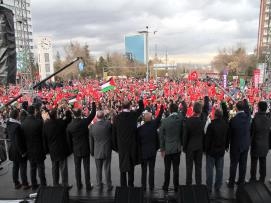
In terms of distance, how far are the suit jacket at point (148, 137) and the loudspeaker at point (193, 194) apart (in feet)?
3.20

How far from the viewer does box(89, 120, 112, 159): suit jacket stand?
4.77m

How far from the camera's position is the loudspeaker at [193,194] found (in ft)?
12.4

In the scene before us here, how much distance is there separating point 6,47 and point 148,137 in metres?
2.66

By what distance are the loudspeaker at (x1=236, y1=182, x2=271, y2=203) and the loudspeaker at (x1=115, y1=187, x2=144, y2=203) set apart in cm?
146

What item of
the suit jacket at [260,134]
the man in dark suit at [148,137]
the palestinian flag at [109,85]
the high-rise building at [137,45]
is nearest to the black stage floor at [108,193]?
the man in dark suit at [148,137]

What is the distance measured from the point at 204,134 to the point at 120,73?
58.5 meters

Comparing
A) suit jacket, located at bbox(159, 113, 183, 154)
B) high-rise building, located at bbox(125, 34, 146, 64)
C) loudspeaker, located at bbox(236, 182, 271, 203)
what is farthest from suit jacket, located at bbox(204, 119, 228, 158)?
high-rise building, located at bbox(125, 34, 146, 64)

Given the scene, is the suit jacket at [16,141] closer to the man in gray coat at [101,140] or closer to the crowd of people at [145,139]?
the crowd of people at [145,139]

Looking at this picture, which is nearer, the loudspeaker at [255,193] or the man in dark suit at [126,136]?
the loudspeaker at [255,193]

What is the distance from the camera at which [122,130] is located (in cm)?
455

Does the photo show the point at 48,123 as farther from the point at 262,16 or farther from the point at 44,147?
the point at 262,16

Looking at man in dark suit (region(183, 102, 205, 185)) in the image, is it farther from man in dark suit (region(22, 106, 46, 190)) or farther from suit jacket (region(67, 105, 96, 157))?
man in dark suit (region(22, 106, 46, 190))

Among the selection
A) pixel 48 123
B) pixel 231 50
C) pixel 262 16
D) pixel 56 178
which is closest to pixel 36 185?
pixel 56 178

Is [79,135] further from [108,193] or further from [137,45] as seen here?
[137,45]
